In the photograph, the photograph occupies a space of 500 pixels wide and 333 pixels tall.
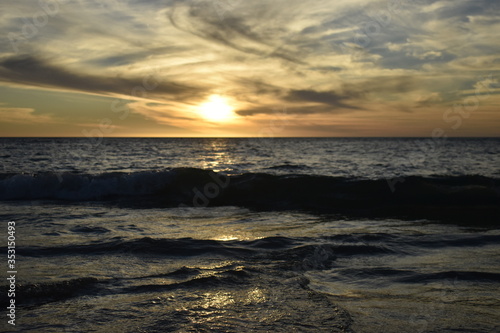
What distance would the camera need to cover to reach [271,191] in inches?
685

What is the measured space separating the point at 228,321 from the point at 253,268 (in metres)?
1.92

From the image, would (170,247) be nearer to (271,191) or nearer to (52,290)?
(52,290)

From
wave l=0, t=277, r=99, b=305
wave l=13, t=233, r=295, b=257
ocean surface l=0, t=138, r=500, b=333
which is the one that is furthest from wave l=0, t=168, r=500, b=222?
wave l=0, t=277, r=99, b=305

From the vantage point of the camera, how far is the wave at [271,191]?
14.3m

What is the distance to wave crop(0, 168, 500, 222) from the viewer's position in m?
14.3

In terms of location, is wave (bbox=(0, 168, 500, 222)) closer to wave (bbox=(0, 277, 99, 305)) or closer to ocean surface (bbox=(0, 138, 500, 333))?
ocean surface (bbox=(0, 138, 500, 333))

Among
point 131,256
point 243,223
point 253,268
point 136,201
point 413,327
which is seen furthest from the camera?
point 136,201

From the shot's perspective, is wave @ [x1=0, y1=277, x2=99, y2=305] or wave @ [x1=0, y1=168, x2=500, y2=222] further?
wave @ [x1=0, y1=168, x2=500, y2=222]

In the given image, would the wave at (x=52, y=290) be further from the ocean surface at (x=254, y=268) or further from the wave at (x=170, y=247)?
the wave at (x=170, y=247)

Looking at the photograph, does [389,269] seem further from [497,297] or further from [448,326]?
[448,326]

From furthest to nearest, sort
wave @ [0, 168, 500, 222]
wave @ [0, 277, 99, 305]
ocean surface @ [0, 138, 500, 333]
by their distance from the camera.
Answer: wave @ [0, 168, 500, 222] < wave @ [0, 277, 99, 305] < ocean surface @ [0, 138, 500, 333]

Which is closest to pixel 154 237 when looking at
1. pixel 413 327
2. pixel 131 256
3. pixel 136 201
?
pixel 131 256

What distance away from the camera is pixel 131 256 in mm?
6844

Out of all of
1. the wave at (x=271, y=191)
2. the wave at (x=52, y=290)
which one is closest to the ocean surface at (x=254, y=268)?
the wave at (x=52, y=290)
